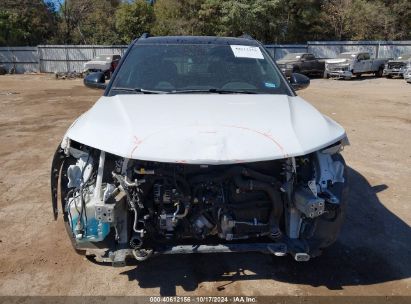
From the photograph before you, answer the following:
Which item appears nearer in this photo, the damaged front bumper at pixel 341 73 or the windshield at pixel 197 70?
the windshield at pixel 197 70

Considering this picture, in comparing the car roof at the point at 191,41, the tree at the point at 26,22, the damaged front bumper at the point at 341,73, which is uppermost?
the tree at the point at 26,22

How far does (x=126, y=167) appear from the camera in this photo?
9.16 ft

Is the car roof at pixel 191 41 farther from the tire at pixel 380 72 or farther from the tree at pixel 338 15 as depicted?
the tree at pixel 338 15

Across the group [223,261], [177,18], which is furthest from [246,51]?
[177,18]

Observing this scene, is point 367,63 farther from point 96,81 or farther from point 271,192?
point 271,192

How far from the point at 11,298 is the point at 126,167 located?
4.55 ft

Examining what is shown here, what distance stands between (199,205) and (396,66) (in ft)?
82.1

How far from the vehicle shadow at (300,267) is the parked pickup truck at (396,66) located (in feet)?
75.2

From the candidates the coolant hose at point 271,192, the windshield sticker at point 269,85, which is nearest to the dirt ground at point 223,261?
the coolant hose at point 271,192

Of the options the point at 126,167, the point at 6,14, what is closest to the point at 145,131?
the point at 126,167

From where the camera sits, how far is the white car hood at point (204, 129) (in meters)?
2.57

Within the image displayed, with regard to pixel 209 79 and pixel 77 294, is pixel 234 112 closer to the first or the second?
pixel 209 79

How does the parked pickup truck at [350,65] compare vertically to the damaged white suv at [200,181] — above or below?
above

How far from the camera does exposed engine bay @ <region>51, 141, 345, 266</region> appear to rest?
2834 millimetres
